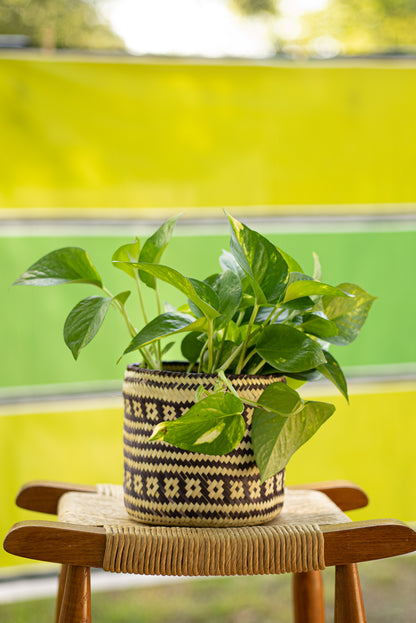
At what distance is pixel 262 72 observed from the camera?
1261mm

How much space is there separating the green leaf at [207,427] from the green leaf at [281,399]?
1.9 inches

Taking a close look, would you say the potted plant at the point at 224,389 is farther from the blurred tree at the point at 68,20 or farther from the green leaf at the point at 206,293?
the blurred tree at the point at 68,20

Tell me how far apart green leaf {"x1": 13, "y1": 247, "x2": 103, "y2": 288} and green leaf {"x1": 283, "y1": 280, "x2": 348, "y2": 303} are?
0.21 m

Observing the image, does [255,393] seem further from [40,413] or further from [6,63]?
[6,63]

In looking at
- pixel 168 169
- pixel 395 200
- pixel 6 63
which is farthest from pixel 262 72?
pixel 6 63

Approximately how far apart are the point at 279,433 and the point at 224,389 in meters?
0.07

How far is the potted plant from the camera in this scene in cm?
63

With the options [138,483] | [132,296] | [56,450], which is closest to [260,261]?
[138,483]

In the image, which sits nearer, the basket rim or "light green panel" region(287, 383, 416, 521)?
the basket rim

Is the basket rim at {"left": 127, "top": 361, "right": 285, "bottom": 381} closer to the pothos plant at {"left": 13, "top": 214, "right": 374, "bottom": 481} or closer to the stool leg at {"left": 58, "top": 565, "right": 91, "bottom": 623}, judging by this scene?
the pothos plant at {"left": 13, "top": 214, "right": 374, "bottom": 481}

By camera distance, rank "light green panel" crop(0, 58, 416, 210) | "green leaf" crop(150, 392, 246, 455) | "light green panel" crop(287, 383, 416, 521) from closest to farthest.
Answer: "green leaf" crop(150, 392, 246, 455), "light green panel" crop(0, 58, 416, 210), "light green panel" crop(287, 383, 416, 521)

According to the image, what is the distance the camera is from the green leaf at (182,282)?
0.62 metres

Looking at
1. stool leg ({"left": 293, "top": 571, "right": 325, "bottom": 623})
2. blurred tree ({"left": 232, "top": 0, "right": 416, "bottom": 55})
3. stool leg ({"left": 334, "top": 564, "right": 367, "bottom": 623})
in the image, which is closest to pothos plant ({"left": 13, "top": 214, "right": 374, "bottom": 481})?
stool leg ({"left": 334, "top": 564, "right": 367, "bottom": 623})

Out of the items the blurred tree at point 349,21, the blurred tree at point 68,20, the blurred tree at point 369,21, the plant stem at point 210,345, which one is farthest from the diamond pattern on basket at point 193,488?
the blurred tree at point 369,21
